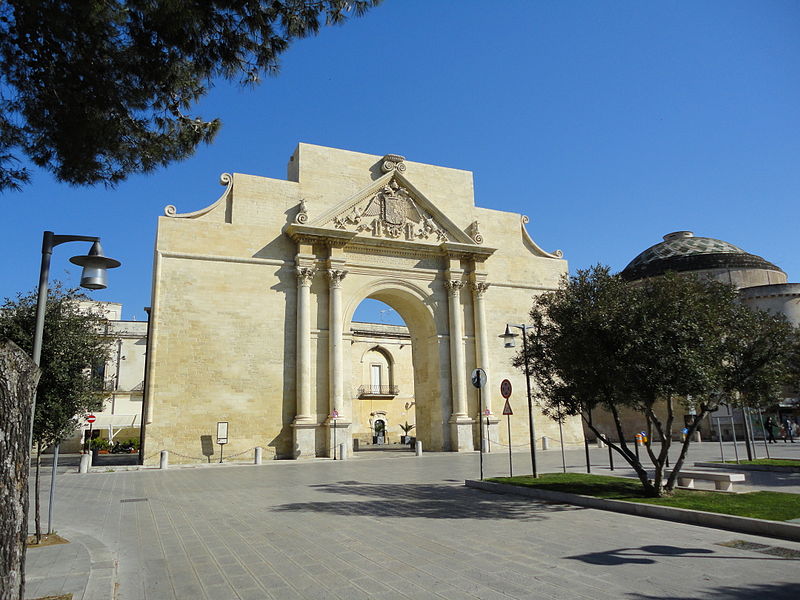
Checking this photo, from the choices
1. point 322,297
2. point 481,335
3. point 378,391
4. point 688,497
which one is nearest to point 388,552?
point 688,497

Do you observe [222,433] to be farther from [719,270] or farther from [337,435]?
[719,270]

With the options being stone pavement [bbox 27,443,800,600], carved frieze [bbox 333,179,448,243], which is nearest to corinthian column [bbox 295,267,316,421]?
carved frieze [bbox 333,179,448,243]

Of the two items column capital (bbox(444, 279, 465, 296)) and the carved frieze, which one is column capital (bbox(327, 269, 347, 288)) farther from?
column capital (bbox(444, 279, 465, 296))

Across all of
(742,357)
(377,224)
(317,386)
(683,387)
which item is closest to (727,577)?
(683,387)

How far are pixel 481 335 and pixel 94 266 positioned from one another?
21.8 meters

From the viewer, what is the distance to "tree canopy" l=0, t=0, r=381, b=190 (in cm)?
730

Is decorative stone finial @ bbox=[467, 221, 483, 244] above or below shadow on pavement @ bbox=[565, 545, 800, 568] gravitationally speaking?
above

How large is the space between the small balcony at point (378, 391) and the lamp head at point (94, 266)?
115ft

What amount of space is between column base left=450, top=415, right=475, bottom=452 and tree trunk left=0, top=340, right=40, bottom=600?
2243cm

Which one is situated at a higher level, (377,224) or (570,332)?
(377,224)

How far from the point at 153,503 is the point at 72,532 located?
9.77 feet

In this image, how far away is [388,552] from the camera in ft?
21.2

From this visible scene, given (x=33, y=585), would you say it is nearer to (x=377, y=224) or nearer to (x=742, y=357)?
(x=742, y=357)

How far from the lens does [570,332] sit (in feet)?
33.1
